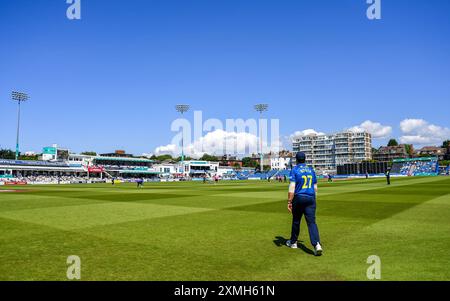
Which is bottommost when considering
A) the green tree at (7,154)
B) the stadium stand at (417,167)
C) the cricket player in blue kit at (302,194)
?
the stadium stand at (417,167)

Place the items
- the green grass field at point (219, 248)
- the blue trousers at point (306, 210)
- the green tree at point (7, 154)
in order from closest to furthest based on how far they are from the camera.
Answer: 1. the green grass field at point (219, 248)
2. the blue trousers at point (306, 210)
3. the green tree at point (7, 154)

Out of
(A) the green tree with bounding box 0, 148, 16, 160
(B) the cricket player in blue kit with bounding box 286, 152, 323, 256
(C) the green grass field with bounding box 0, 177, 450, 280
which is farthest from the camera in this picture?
(A) the green tree with bounding box 0, 148, 16, 160

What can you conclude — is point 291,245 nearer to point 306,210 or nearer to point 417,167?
point 306,210

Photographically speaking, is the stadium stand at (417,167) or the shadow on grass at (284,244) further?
the stadium stand at (417,167)

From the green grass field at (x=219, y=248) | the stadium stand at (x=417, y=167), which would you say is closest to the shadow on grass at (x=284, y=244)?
the green grass field at (x=219, y=248)

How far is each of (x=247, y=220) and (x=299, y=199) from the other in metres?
5.30

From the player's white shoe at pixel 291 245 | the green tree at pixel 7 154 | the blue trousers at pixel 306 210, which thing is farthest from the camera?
the green tree at pixel 7 154

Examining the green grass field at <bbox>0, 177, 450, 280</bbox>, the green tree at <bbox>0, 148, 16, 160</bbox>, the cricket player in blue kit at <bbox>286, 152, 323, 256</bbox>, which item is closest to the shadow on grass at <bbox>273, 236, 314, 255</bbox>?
the green grass field at <bbox>0, 177, 450, 280</bbox>

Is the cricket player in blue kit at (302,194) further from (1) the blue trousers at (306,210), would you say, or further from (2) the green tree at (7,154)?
(2) the green tree at (7,154)

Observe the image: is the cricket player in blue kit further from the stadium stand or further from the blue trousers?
the stadium stand

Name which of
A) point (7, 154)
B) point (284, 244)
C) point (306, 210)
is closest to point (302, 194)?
point (306, 210)

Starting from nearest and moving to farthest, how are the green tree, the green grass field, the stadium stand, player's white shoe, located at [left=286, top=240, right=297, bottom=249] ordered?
the green grass field, player's white shoe, located at [left=286, top=240, right=297, bottom=249], the stadium stand, the green tree

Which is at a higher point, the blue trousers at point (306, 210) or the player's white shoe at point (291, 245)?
the blue trousers at point (306, 210)
